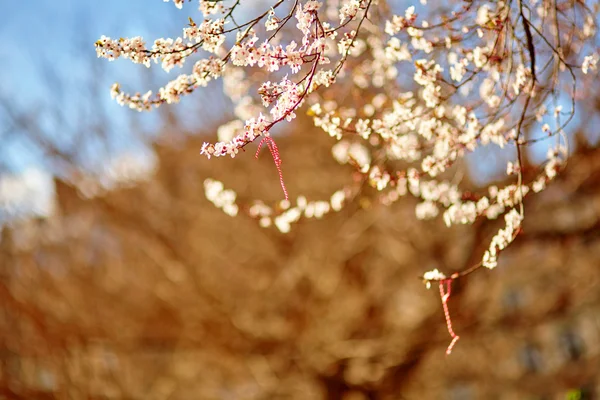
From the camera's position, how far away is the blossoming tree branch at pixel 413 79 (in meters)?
2.27

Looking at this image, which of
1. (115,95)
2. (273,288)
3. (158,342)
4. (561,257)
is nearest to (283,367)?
(273,288)

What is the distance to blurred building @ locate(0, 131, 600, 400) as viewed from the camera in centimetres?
842

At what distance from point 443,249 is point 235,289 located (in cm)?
338

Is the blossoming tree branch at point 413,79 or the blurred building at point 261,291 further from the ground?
the blurred building at point 261,291

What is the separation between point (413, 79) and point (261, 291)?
220 inches

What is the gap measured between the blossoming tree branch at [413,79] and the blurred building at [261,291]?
9.38 ft

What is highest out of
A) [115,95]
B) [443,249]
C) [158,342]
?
[443,249]

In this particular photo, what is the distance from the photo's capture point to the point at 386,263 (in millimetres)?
9469

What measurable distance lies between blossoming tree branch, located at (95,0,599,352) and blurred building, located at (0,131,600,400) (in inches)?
113

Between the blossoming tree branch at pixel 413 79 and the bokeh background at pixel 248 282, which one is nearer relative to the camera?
the blossoming tree branch at pixel 413 79

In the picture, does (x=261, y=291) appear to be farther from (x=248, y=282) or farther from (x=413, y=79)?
(x=413, y=79)

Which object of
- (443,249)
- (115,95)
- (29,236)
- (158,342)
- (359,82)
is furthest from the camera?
(29,236)

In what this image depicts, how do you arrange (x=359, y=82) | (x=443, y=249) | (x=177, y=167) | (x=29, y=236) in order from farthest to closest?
1. (x=177, y=167)
2. (x=29, y=236)
3. (x=443, y=249)
4. (x=359, y=82)

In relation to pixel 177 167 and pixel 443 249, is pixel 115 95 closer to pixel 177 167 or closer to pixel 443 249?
pixel 443 249
